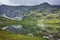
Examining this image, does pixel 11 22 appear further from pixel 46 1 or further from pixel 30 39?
pixel 46 1

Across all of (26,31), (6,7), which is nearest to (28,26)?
(26,31)

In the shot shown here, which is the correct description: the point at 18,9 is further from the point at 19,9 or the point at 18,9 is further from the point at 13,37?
the point at 13,37

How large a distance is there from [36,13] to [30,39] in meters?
1.02

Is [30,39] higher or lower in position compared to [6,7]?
lower

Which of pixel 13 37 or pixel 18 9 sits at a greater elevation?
pixel 18 9

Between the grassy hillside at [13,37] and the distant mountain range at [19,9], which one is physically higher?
the distant mountain range at [19,9]

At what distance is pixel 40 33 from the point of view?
6773 millimetres

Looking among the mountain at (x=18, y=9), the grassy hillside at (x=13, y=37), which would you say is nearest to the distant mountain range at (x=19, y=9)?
the mountain at (x=18, y=9)

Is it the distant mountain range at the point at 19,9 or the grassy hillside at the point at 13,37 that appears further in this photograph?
the distant mountain range at the point at 19,9

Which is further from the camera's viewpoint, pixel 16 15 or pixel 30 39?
pixel 16 15

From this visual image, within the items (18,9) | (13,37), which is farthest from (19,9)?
(13,37)

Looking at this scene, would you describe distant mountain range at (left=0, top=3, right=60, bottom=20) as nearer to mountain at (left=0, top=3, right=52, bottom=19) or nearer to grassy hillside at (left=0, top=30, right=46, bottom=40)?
mountain at (left=0, top=3, right=52, bottom=19)

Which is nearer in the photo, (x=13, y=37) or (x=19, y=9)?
(x=13, y=37)

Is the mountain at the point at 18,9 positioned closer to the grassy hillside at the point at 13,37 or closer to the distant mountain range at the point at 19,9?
the distant mountain range at the point at 19,9
